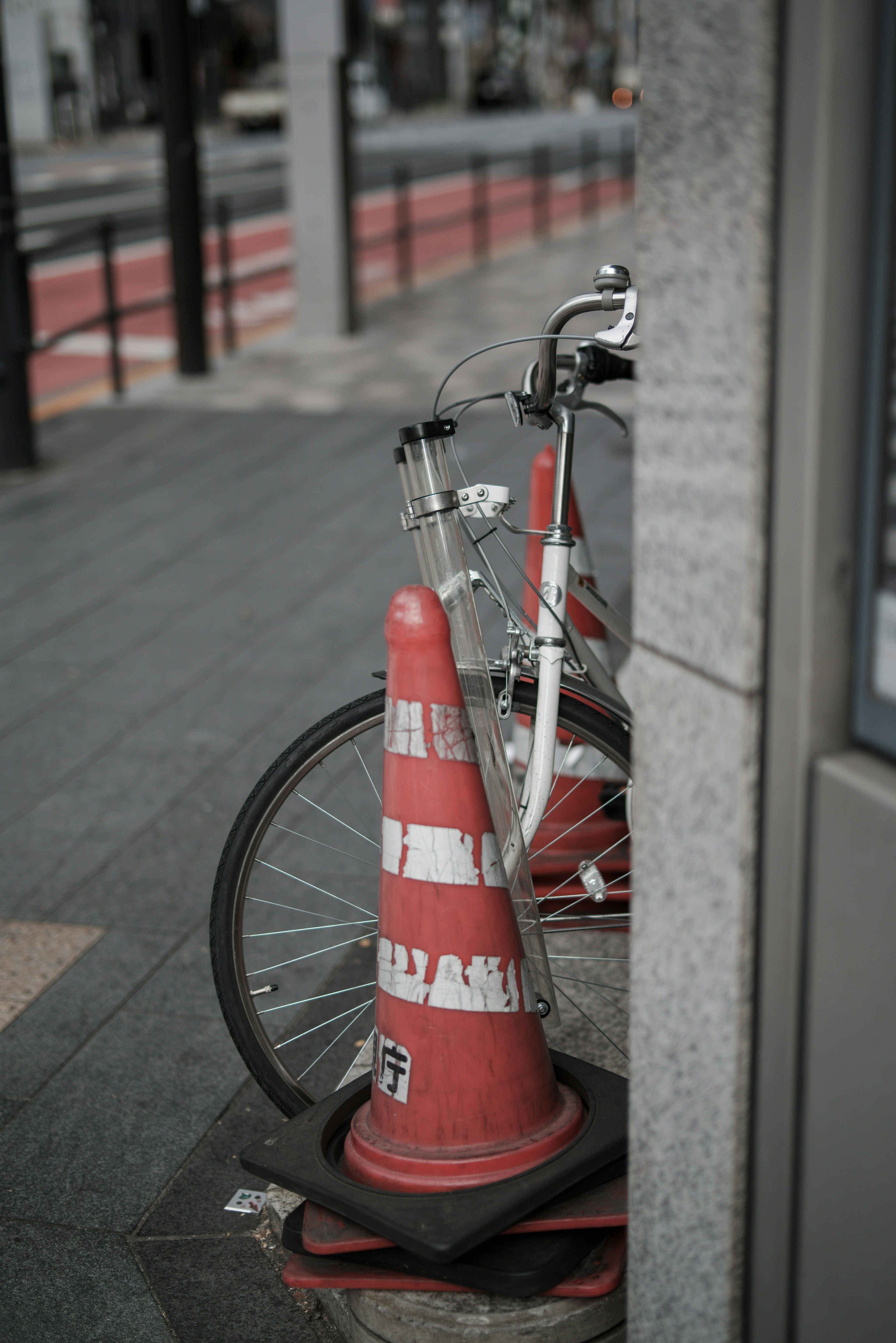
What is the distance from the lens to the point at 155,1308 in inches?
89.5

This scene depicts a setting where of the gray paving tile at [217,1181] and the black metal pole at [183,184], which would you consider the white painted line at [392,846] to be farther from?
the black metal pole at [183,184]

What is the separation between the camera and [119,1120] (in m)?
2.77

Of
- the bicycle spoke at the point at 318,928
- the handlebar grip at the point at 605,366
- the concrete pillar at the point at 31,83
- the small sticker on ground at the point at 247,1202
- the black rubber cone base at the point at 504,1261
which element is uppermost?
the concrete pillar at the point at 31,83

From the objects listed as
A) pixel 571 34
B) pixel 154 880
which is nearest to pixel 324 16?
pixel 154 880

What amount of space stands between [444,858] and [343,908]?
1553 mm

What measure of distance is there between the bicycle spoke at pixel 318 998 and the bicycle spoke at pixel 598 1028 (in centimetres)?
47

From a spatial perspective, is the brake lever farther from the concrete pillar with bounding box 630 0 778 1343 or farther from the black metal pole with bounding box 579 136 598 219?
the black metal pole with bounding box 579 136 598 219

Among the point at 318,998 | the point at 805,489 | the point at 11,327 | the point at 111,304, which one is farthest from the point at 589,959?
the point at 111,304

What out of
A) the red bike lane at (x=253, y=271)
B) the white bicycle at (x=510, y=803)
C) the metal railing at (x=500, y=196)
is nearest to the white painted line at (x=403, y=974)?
the white bicycle at (x=510, y=803)

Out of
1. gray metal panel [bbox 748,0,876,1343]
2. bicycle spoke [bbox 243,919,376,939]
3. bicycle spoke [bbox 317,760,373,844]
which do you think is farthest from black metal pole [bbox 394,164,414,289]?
gray metal panel [bbox 748,0,876,1343]

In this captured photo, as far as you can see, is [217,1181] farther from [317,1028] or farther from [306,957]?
[306,957]

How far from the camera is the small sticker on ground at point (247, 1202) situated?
2521mm

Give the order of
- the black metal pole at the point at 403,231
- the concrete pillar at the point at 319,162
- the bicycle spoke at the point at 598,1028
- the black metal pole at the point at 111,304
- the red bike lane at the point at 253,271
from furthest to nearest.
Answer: the black metal pole at the point at 403,231 → the red bike lane at the point at 253,271 → the concrete pillar at the point at 319,162 → the black metal pole at the point at 111,304 → the bicycle spoke at the point at 598,1028

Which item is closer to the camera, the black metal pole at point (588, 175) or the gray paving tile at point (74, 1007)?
the gray paving tile at point (74, 1007)
